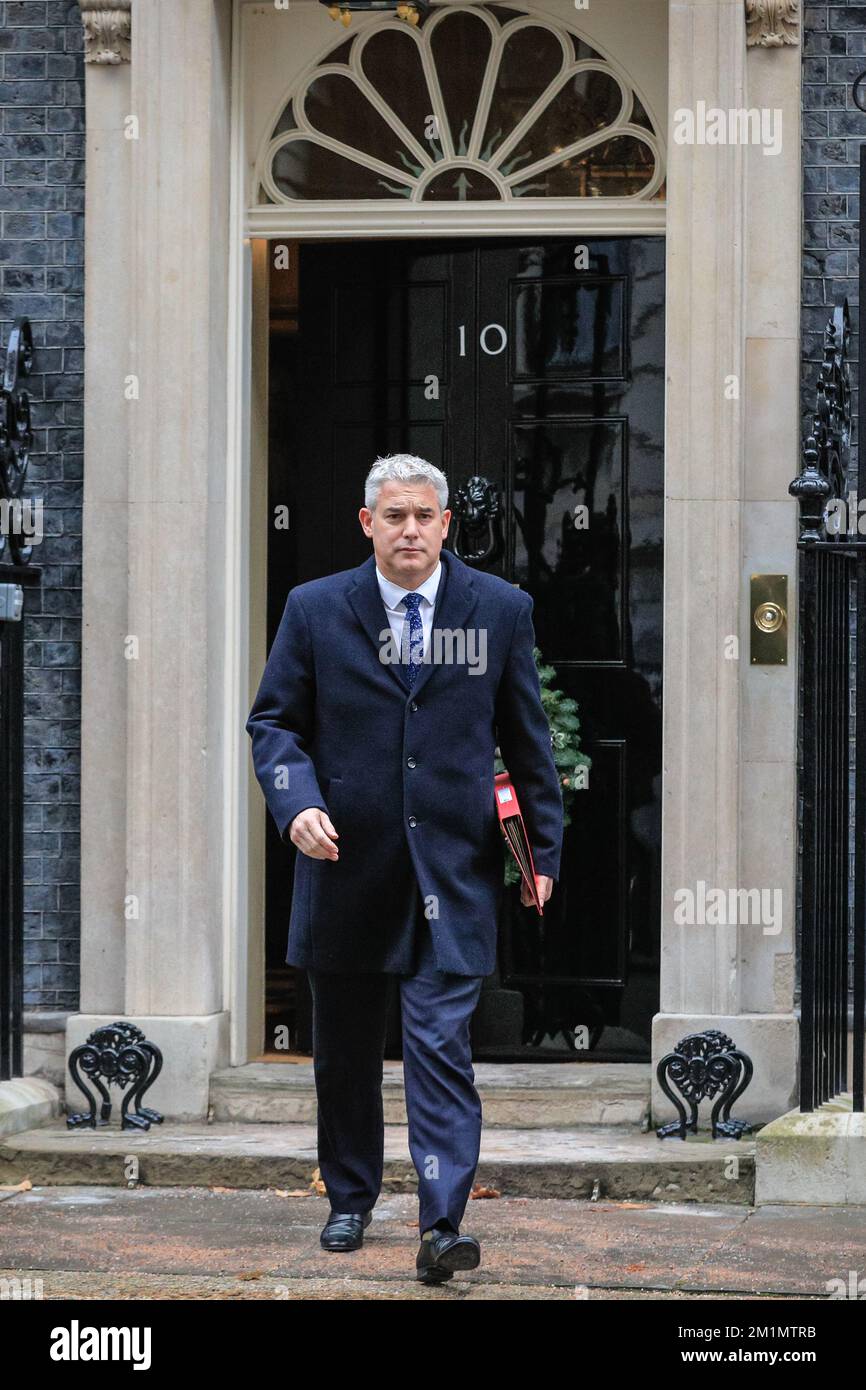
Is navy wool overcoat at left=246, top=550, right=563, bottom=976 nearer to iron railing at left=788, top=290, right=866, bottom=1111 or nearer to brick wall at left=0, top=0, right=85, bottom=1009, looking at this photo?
iron railing at left=788, top=290, right=866, bottom=1111

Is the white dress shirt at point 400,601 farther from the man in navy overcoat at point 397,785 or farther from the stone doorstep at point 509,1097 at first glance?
the stone doorstep at point 509,1097

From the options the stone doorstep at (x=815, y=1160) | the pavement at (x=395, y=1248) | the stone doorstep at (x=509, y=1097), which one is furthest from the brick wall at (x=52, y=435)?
the stone doorstep at (x=815, y=1160)

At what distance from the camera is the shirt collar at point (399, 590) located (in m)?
5.73

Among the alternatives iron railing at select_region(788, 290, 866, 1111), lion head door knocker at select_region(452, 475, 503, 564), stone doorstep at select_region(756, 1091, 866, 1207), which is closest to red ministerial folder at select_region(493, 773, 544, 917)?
iron railing at select_region(788, 290, 866, 1111)

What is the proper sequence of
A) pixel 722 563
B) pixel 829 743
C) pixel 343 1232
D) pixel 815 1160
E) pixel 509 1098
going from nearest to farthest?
pixel 343 1232, pixel 815 1160, pixel 829 743, pixel 722 563, pixel 509 1098

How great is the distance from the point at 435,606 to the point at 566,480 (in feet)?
8.07

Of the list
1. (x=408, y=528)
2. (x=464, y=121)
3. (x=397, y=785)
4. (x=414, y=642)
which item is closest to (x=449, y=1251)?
(x=397, y=785)

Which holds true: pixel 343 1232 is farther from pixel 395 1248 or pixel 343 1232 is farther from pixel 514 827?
pixel 514 827

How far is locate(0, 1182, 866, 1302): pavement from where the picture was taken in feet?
18.1

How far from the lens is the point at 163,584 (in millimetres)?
7695

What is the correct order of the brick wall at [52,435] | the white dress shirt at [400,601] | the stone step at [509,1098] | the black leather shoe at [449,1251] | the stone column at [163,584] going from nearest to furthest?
the black leather shoe at [449,1251]
the white dress shirt at [400,601]
the stone step at [509,1098]
the stone column at [163,584]
the brick wall at [52,435]

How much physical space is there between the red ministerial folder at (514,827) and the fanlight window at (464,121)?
10.3 feet

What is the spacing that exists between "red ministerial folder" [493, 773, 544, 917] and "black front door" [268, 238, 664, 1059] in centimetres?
239

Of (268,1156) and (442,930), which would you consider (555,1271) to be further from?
(268,1156)
